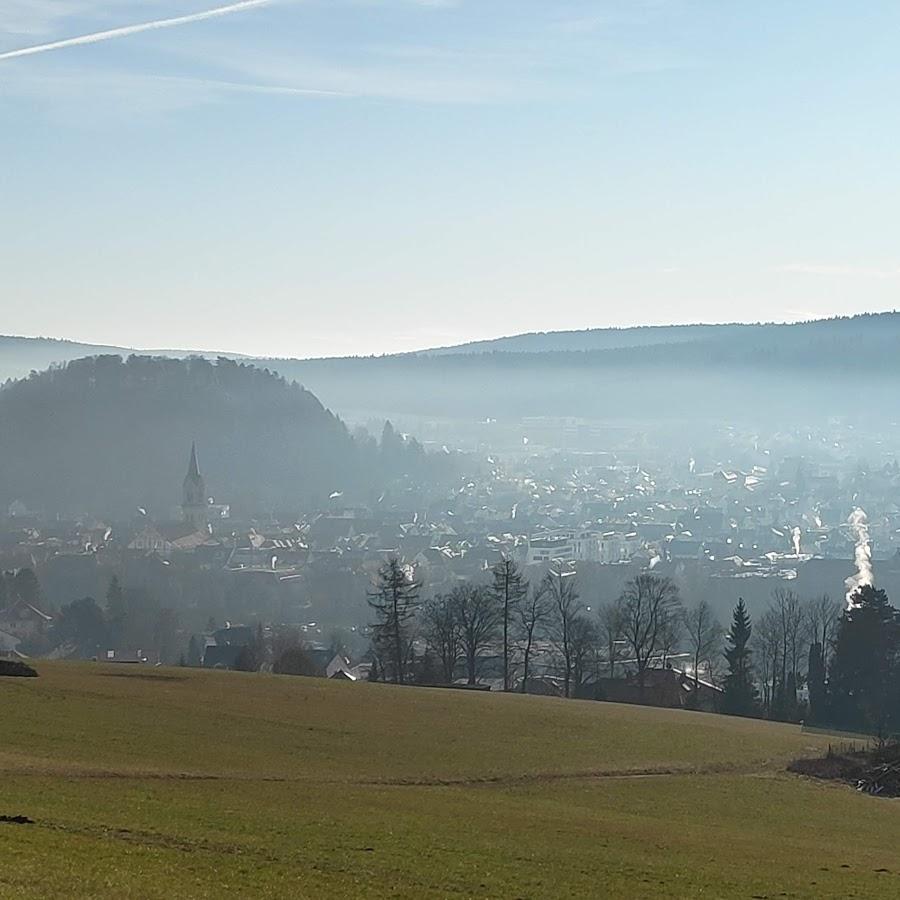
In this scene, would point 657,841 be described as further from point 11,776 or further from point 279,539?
point 279,539

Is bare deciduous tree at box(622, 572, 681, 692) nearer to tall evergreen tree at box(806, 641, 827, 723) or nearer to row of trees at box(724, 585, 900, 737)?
row of trees at box(724, 585, 900, 737)

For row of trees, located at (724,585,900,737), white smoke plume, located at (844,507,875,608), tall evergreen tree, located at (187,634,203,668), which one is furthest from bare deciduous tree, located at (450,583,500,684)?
white smoke plume, located at (844,507,875,608)

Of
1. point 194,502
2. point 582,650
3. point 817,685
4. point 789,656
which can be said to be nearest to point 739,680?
point 817,685

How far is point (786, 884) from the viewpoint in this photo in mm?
21859

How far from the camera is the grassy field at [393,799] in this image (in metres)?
19.9

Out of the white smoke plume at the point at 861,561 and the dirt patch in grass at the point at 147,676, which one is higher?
the dirt patch in grass at the point at 147,676

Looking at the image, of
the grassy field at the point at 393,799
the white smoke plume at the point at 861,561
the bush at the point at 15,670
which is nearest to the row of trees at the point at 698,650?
the grassy field at the point at 393,799

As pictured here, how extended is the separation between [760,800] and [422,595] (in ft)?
314

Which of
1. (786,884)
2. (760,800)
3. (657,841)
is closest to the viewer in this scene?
(786,884)

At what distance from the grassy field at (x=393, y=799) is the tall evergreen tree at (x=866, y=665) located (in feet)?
38.6

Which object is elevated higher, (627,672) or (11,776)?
(11,776)

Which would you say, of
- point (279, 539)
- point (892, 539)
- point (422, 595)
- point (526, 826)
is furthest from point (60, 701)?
point (892, 539)

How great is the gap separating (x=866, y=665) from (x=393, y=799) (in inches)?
1468

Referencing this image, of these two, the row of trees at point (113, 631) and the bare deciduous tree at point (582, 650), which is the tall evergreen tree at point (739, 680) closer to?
the bare deciduous tree at point (582, 650)
